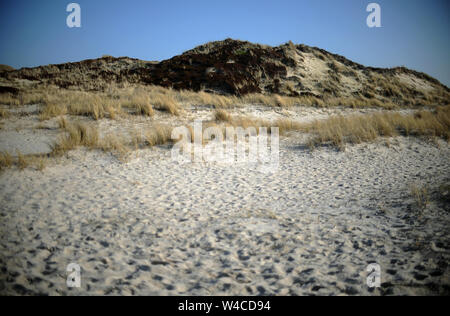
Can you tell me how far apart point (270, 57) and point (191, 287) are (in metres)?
20.5

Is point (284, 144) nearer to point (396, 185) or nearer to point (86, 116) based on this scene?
point (396, 185)

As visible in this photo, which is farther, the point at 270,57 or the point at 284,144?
the point at 270,57

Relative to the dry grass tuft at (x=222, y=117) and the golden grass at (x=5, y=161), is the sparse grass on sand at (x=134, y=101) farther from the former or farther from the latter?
the golden grass at (x=5, y=161)

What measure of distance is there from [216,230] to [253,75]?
642 inches

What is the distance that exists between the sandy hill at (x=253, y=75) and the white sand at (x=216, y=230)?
1181 centimetres

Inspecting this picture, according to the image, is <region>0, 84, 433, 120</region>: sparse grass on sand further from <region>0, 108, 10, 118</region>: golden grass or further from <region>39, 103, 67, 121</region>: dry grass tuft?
<region>0, 108, 10, 118</region>: golden grass

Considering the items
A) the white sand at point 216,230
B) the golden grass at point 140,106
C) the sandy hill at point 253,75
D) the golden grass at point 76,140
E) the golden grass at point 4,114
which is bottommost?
the white sand at point 216,230

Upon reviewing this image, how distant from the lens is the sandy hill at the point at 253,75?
55.1 feet

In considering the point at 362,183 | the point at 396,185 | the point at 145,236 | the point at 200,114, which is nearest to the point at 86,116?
the point at 200,114

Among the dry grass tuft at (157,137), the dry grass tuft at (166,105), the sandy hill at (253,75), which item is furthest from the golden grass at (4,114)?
the sandy hill at (253,75)

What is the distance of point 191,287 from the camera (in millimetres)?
2617

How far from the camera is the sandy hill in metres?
16.8

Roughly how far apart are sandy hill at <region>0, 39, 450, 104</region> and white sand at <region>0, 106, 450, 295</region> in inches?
465

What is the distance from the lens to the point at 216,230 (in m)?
3.72
